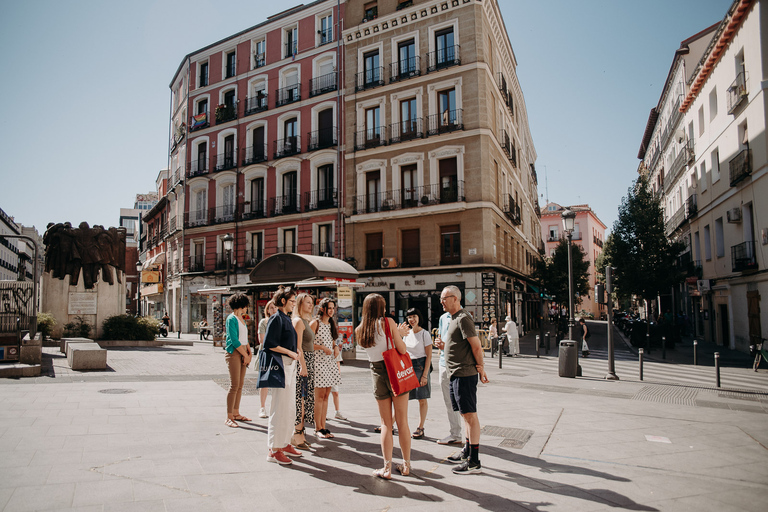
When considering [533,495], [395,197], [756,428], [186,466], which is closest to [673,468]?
[533,495]

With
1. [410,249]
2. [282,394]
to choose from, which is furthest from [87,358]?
[410,249]

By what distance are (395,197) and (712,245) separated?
16486 millimetres

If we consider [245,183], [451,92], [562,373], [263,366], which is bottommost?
[562,373]

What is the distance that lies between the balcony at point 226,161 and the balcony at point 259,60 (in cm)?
612

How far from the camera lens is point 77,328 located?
63.8 ft

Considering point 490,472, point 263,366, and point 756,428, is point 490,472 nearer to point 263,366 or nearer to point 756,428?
point 263,366

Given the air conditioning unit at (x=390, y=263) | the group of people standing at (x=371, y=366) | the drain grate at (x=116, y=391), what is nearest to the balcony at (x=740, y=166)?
the air conditioning unit at (x=390, y=263)

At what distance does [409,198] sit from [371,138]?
4.48m

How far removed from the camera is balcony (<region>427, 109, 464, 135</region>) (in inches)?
1007

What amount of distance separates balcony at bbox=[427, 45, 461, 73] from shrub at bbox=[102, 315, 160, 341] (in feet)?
62.0

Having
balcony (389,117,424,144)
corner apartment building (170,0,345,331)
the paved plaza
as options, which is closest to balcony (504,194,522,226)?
balcony (389,117,424,144)

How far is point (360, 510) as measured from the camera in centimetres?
420

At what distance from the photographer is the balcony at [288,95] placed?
31.5m

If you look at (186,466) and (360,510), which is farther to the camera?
(186,466)
